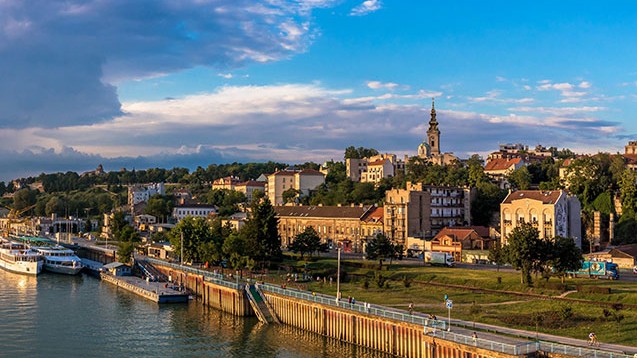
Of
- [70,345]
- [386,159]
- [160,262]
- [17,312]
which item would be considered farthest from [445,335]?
[386,159]

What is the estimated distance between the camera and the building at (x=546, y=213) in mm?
102125

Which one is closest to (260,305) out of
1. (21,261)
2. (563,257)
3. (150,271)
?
(563,257)

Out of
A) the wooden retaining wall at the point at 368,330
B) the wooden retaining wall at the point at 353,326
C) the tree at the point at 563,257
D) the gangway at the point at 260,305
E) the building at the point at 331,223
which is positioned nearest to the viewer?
the wooden retaining wall at the point at 368,330

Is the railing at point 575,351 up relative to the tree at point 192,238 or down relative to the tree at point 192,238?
down

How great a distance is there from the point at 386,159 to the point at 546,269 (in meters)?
115

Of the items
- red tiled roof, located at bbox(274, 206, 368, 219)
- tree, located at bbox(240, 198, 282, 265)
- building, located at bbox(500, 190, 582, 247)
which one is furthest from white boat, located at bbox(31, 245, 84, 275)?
building, located at bbox(500, 190, 582, 247)

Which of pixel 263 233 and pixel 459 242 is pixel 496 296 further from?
pixel 459 242

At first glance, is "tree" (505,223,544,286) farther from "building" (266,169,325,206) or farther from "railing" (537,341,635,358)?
"building" (266,169,325,206)

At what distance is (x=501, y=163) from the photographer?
173 m

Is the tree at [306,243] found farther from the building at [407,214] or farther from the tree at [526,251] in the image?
the tree at [526,251]

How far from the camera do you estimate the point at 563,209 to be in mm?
103875

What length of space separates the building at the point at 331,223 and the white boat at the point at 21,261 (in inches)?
1834

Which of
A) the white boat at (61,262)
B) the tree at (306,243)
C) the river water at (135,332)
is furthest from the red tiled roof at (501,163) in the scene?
the river water at (135,332)

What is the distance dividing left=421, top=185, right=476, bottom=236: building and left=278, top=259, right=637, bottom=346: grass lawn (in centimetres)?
3323
